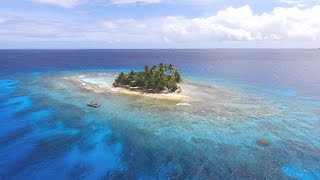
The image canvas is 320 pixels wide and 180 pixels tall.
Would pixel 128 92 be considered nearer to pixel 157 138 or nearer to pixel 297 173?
pixel 157 138

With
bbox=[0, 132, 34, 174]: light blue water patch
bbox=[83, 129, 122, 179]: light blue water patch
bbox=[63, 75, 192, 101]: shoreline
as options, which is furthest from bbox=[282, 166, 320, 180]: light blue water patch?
bbox=[63, 75, 192, 101]: shoreline

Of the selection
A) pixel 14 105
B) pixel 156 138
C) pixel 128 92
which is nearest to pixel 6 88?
pixel 14 105

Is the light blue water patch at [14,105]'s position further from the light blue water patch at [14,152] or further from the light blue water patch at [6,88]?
the light blue water patch at [14,152]

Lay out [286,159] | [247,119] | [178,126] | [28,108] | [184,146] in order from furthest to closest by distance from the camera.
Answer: [28,108] → [247,119] → [178,126] → [184,146] → [286,159]

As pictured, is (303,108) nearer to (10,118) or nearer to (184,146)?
(184,146)

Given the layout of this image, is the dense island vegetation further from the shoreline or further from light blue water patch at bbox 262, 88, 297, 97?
light blue water patch at bbox 262, 88, 297, 97

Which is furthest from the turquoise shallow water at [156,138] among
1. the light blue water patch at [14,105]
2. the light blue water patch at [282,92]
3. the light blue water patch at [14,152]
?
the light blue water patch at [282,92]

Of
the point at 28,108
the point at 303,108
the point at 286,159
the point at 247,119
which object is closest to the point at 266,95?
the point at 303,108
